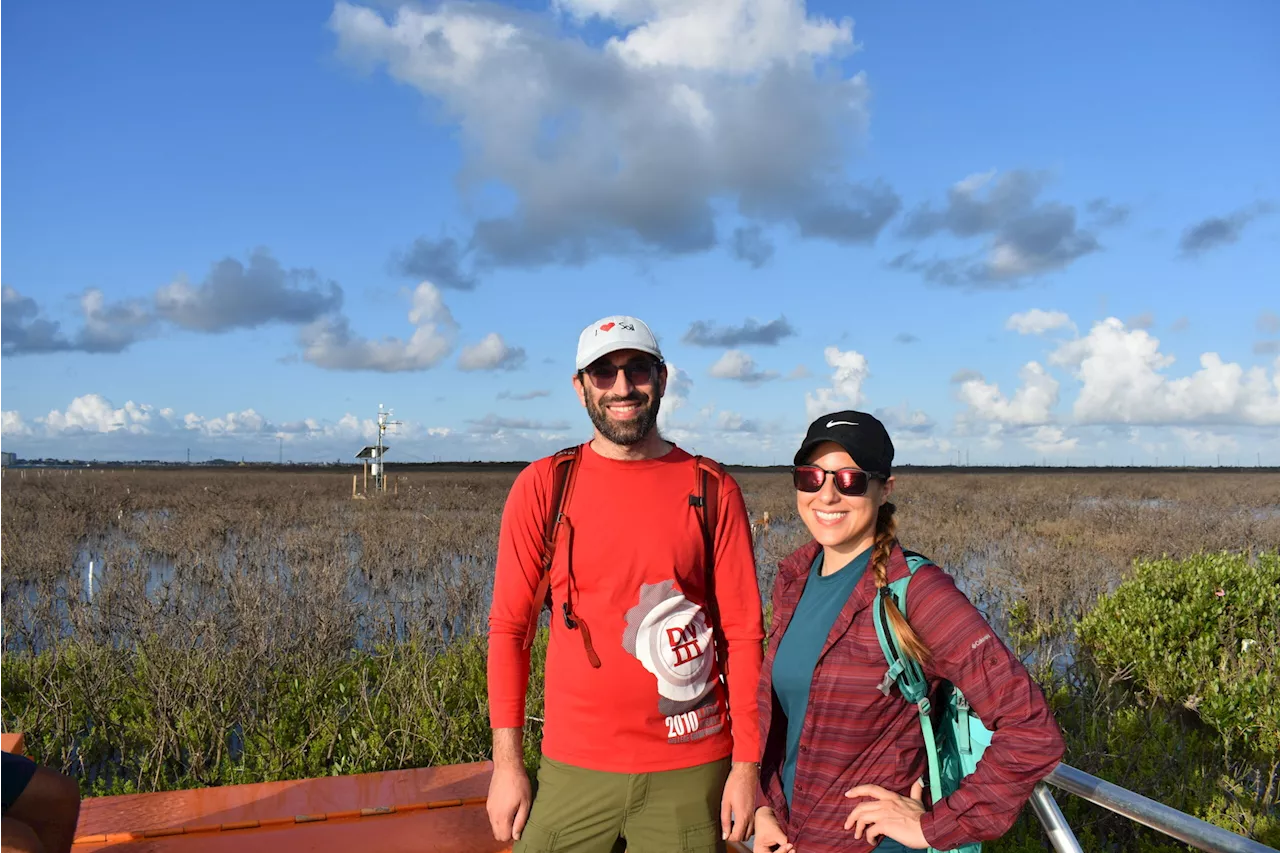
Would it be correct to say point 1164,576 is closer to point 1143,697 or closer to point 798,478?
point 1143,697

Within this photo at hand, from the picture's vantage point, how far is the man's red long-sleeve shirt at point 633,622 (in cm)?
224

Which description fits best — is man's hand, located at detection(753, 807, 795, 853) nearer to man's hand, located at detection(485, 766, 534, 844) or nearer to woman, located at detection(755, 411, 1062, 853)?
woman, located at detection(755, 411, 1062, 853)

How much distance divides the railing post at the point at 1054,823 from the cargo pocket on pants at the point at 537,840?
1.18m

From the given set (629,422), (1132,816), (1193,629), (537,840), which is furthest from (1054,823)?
(1193,629)

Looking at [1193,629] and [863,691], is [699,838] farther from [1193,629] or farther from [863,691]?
[1193,629]

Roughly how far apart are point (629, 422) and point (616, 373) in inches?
5.5

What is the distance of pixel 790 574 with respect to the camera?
86.5 inches

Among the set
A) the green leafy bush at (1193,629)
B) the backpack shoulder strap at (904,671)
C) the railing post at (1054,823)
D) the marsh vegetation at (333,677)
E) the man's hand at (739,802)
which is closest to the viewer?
the backpack shoulder strap at (904,671)

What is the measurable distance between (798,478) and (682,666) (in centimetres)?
→ 57

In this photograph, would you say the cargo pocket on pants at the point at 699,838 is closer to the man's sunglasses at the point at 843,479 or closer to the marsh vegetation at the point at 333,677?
the man's sunglasses at the point at 843,479

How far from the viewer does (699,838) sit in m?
2.24

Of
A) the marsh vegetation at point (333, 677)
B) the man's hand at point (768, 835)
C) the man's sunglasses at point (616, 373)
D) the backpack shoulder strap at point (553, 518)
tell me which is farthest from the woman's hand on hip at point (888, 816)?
the marsh vegetation at point (333, 677)

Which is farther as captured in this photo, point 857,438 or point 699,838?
point 699,838

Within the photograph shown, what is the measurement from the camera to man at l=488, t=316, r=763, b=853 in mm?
2238
